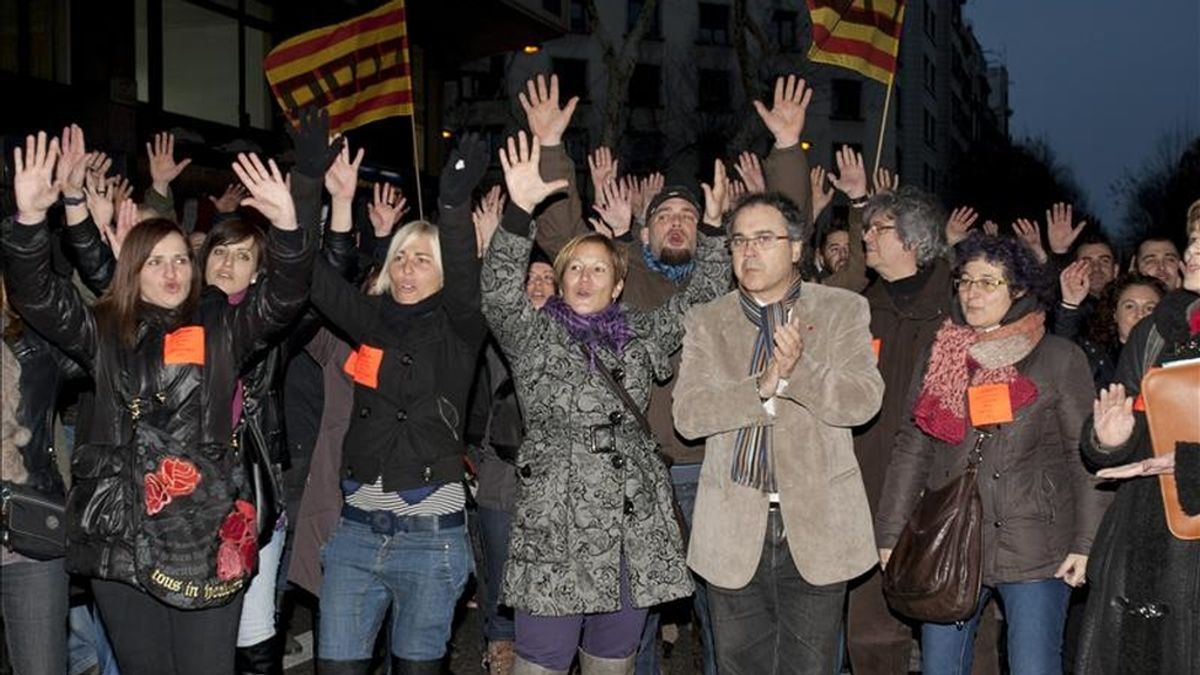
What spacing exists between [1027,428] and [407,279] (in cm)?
253

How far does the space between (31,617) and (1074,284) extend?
5.39 m

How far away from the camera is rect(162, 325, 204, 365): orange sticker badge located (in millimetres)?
4344

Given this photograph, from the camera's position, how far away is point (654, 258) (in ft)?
19.2

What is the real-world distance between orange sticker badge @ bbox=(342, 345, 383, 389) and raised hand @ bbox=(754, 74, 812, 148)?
2.12 metres

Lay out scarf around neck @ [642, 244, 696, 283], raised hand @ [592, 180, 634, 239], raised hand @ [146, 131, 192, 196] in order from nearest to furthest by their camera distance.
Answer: scarf around neck @ [642, 244, 696, 283]
raised hand @ [592, 180, 634, 239]
raised hand @ [146, 131, 192, 196]

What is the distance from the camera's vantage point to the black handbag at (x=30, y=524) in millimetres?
4273

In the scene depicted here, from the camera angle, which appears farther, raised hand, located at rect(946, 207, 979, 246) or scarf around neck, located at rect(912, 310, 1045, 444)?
raised hand, located at rect(946, 207, 979, 246)

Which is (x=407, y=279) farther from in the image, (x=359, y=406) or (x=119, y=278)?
(x=119, y=278)

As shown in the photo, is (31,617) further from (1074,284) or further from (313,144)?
(1074,284)

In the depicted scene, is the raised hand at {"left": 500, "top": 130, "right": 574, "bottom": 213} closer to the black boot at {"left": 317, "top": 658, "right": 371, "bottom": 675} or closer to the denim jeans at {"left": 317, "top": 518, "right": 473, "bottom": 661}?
the denim jeans at {"left": 317, "top": 518, "right": 473, "bottom": 661}

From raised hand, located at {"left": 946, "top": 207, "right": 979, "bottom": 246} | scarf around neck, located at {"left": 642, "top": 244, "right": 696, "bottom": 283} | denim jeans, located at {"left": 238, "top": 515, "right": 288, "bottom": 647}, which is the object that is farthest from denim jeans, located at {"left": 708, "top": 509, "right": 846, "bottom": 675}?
raised hand, located at {"left": 946, "top": 207, "right": 979, "bottom": 246}

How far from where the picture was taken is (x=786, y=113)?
230 inches

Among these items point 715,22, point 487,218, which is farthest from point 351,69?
point 715,22

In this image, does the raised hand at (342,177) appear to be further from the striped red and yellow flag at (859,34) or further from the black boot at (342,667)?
the striped red and yellow flag at (859,34)
